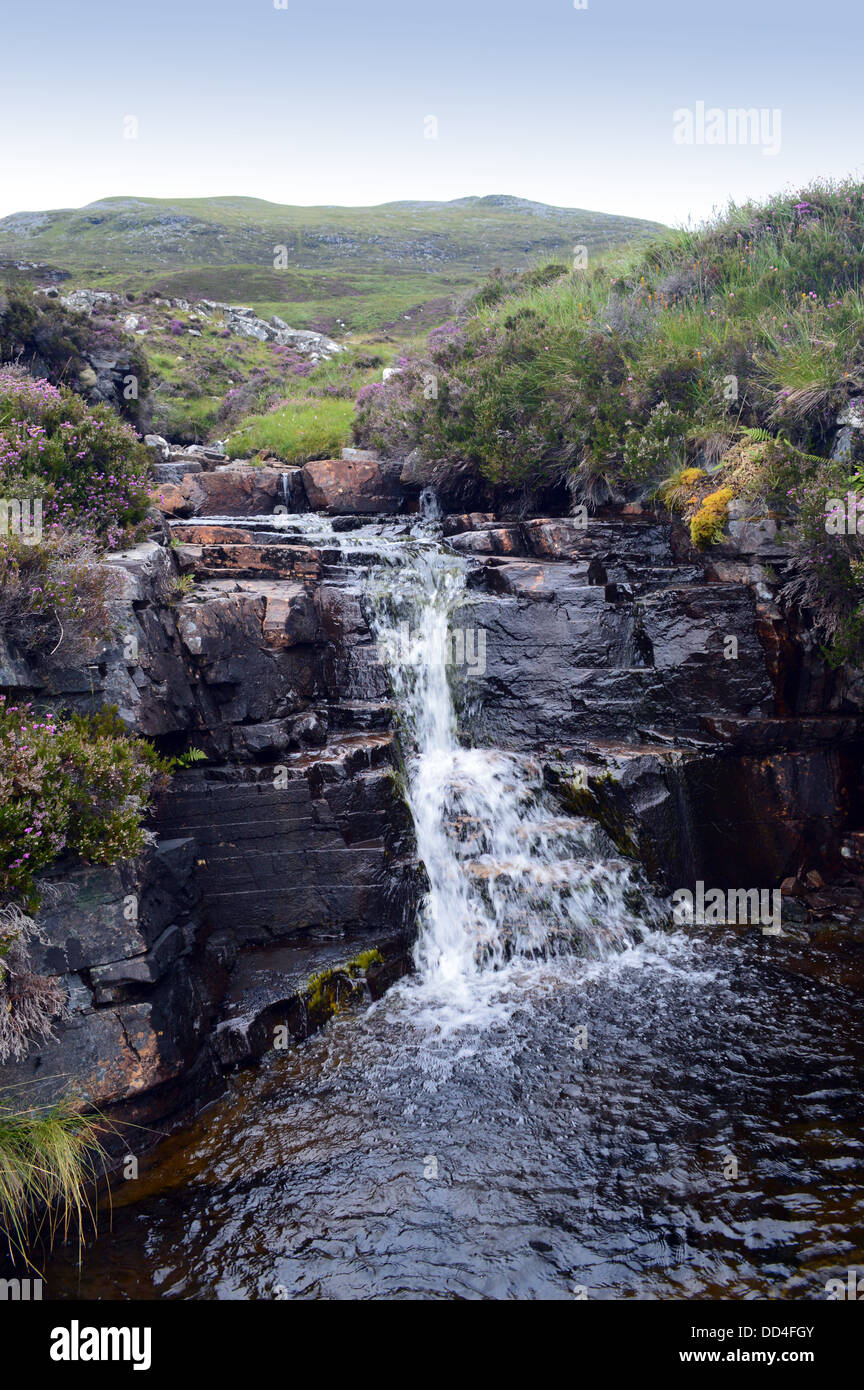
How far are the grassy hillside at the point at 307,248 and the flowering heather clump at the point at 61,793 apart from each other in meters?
35.9

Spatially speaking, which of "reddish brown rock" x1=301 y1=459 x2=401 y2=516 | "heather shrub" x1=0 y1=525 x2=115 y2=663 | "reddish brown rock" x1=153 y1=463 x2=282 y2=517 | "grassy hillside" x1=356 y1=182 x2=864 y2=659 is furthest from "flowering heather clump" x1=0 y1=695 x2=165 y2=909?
"reddish brown rock" x1=153 y1=463 x2=282 y2=517

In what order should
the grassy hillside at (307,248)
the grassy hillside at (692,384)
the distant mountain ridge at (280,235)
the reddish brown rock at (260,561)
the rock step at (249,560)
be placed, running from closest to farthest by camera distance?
the grassy hillside at (692,384) → the rock step at (249,560) → the reddish brown rock at (260,561) → the grassy hillside at (307,248) → the distant mountain ridge at (280,235)

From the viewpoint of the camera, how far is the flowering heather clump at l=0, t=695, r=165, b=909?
6691 mm

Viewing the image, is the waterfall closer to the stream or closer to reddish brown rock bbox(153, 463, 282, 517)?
the stream

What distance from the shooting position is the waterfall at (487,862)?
9.40 m

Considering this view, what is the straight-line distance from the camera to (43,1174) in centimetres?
589

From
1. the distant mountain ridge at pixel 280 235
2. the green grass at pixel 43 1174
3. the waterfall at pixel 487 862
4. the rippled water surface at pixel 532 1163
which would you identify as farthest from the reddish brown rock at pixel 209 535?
the distant mountain ridge at pixel 280 235

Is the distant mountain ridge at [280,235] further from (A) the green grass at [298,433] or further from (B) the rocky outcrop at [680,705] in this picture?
(B) the rocky outcrop at [680,705]

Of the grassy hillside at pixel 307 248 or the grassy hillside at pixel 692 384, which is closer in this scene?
the grassy hillside at pixel 692 384

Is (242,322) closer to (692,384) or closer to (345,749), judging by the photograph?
(692,384)

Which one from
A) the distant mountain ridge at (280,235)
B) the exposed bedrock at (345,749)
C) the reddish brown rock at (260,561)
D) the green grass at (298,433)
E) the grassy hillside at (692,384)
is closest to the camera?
A: the exposed bedrock at (345,749)

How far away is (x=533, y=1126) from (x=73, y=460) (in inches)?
398

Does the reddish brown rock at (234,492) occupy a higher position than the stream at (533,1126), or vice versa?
the reddish brown rock at (234,492)
